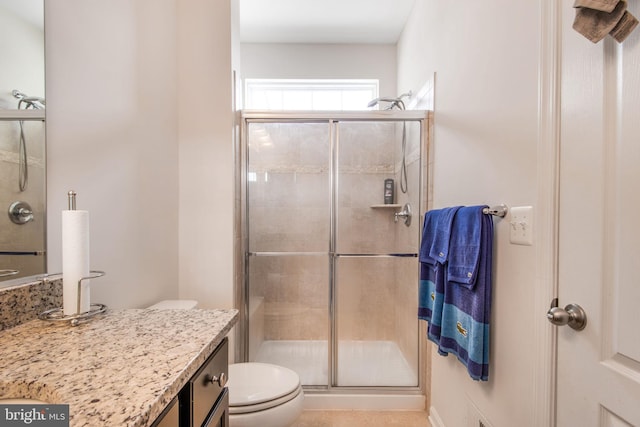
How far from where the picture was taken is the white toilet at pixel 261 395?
3.92ft

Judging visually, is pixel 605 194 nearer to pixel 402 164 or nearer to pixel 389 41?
pixel 402 164

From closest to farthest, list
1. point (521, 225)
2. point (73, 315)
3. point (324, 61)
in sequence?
point (73, 315) → point (521, 225) → point (324, 61)

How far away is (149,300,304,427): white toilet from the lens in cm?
120

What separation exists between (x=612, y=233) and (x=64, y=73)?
1.65m

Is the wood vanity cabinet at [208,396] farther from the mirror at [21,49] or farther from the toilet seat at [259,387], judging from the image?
the mirror at [21,49]

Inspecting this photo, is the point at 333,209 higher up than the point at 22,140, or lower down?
lower down

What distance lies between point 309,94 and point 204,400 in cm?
286

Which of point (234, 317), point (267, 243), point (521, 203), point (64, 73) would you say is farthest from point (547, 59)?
point (267, 243)

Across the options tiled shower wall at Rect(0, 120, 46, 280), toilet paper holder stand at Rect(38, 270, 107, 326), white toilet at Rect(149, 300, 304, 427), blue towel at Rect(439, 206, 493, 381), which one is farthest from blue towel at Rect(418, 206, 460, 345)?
tiled shower wall at Rect(0, 120, 46, 280)

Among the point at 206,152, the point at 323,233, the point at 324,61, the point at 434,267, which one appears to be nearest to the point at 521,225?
the point at 434,267

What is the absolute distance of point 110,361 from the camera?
60 centimetres

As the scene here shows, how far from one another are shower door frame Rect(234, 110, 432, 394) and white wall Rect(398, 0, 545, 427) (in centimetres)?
22

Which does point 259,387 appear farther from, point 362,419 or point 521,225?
point 521,225

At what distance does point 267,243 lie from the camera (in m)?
2.10
